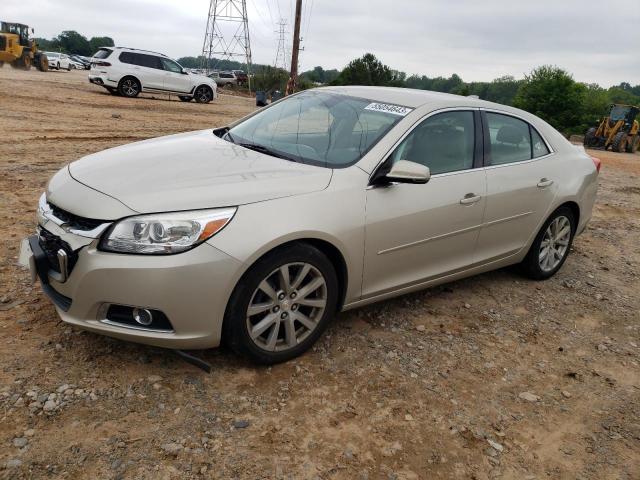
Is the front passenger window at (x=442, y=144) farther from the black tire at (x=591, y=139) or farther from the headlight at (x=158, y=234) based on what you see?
the black tire at (x=591, y=139)

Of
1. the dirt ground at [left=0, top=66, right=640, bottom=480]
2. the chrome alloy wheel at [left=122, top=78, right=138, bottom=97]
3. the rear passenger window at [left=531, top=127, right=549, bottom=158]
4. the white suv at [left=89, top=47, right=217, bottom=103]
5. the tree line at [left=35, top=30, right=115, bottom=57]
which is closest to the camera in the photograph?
the dirt ground at [left=0, top=66, right=640, bottom=480]

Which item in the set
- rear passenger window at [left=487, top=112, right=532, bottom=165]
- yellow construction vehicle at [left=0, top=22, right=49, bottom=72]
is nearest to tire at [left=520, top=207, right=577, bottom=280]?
rear passenger window at [left=487, top=112, right=532, bottom=165]

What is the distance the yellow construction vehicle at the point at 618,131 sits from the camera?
2289 cm

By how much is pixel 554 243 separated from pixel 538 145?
91cm

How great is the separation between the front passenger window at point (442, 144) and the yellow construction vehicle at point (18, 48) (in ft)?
100

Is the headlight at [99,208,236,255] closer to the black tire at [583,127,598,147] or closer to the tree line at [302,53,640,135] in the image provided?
the black tire at [583,127,598,147]

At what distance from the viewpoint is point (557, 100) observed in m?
42.7

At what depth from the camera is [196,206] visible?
2674 mm

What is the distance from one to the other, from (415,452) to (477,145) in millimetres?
2318

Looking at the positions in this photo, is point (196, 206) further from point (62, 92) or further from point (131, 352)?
point (62, 92)

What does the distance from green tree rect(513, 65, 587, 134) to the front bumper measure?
1713 inches

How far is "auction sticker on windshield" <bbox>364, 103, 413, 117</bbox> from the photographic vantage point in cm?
362

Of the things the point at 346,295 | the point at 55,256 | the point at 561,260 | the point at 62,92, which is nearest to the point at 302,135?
the point at 346,295

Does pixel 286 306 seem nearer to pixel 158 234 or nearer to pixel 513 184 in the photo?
pixel 158 234
